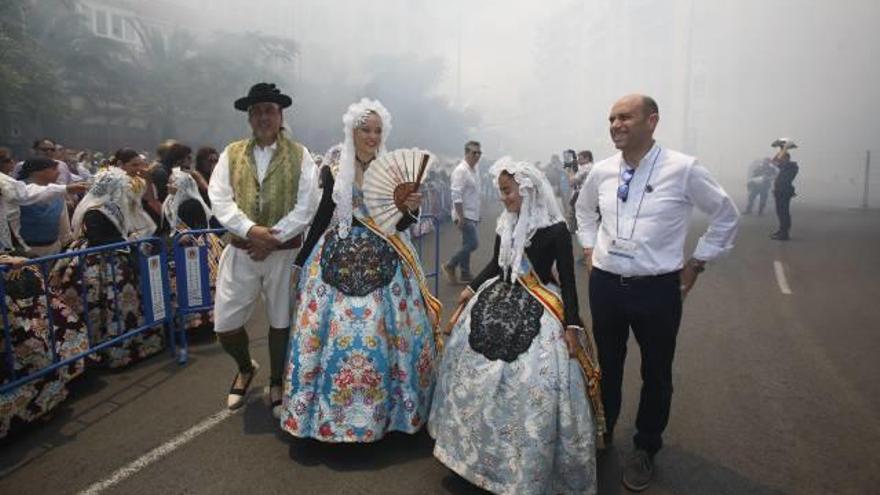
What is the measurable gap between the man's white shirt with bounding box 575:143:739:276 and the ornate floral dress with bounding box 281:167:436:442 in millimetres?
1253

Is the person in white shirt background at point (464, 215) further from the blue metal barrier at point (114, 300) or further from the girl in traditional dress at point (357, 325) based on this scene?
the girl in traditional dress at point (357, 325)

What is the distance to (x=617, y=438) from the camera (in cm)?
367

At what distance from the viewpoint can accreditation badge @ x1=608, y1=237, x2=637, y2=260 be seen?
304 cm

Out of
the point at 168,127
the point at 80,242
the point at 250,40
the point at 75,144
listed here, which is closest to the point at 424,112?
the point at 250,40

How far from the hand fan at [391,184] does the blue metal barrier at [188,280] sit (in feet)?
7.59

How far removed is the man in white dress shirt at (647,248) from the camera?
3.02 meters

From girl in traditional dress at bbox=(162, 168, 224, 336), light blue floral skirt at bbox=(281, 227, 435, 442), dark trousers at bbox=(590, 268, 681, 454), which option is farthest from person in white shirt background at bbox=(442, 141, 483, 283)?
dark trousers at bbox=(590, 268, 681, 454)

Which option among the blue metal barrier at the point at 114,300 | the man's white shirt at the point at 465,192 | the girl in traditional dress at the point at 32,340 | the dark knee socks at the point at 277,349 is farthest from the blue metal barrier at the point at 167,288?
the man's white shirt at the point at 465,192

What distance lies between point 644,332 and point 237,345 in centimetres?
278

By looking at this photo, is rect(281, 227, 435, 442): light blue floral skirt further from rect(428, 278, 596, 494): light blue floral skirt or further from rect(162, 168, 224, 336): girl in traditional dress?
rect(162, 168, 224, 336): girl in traditional dress

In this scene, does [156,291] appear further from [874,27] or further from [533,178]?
[874,27]

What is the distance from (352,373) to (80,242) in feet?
10.6

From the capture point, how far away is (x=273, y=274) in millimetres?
3889

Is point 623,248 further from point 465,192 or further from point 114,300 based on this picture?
point 465,192
